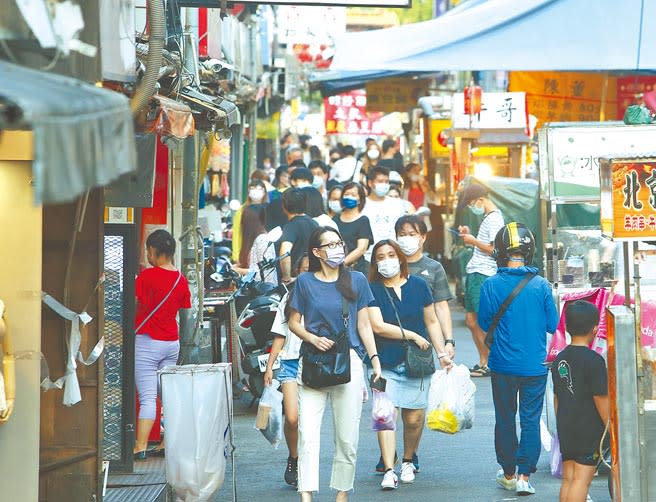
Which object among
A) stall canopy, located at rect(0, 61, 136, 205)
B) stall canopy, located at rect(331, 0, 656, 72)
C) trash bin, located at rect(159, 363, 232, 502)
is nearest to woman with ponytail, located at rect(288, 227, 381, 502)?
trash bin, located at rect(159, 363, 232, 502)

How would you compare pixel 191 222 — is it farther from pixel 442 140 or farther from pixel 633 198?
pixel 442 140

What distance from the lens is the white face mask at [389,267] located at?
963 cm

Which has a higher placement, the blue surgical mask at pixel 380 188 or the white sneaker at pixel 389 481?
the blue surgical mask at pixel 380 188

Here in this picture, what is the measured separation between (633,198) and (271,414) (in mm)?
3294

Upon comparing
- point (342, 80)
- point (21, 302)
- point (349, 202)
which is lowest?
point (21, 302)

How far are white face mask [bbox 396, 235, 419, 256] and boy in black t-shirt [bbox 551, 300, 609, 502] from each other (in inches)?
112

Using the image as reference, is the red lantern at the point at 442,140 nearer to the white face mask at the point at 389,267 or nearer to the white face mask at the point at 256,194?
the white face mask at the point at 256,194

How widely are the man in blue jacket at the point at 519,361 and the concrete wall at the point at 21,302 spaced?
3616mm

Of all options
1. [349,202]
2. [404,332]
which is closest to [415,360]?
[404,332]

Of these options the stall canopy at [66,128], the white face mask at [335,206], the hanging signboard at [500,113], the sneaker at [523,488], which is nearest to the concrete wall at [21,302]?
the stall canopy at [66,128]

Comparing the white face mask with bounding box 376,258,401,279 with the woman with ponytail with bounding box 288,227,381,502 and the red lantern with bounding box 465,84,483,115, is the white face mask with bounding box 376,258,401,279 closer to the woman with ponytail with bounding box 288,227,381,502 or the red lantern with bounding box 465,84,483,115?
the woman with ponytail with bounding box 288,227,381,502

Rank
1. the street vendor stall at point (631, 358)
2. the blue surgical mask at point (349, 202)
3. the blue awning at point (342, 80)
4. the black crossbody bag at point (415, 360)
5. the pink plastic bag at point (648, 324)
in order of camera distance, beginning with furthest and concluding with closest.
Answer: the blue awning at point (342, 80) → the blue surgical mask at point (349, 202) → the black crossbody bag at point (415, 360) → the pink plastic bag at point (648, 324) → the street vendor stall at point (631, 358)

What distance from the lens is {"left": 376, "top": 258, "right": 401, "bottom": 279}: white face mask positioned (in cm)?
963

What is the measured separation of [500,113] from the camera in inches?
841
